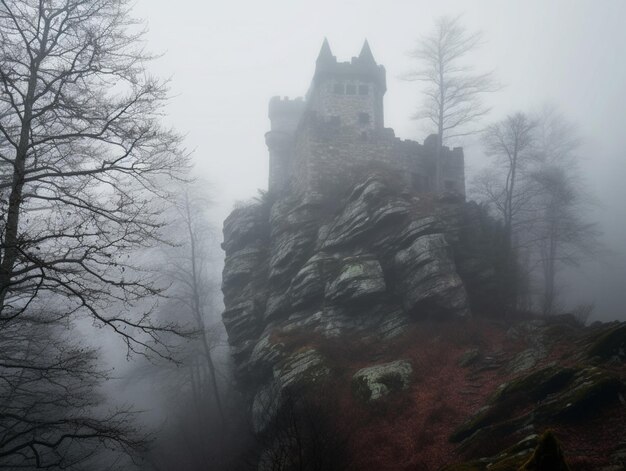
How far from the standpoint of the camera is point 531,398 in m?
9.20

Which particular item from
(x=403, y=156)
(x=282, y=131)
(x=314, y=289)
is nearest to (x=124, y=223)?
(x=314, y=289)

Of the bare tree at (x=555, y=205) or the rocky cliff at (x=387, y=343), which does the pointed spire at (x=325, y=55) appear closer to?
the rocky cliff at (x=387, y=343)

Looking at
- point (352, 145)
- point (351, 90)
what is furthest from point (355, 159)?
point (351, 90)

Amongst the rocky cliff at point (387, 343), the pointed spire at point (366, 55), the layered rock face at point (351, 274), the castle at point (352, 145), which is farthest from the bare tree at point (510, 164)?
the pointed spire at point (366, 55)

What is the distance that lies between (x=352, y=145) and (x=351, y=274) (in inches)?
457

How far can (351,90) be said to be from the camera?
92.6ft

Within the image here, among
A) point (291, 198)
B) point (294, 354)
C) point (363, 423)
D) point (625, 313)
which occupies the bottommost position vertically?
point (363, 423)

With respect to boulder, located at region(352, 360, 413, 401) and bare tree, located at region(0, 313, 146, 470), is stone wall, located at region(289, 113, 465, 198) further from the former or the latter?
bare tree, located at region(0, 313, 146, 470)

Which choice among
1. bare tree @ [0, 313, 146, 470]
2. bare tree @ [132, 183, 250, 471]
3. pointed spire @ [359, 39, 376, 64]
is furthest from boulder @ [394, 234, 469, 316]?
pointed spire @ [359, 39, 376, 64]

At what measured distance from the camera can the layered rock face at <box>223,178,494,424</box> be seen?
54.6 ft

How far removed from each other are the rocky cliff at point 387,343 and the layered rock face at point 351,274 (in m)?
0.07

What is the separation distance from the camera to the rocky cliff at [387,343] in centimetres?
886

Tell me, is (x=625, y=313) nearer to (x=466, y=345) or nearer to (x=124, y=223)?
(x=466, y=345)

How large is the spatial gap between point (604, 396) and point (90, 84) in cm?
1347
